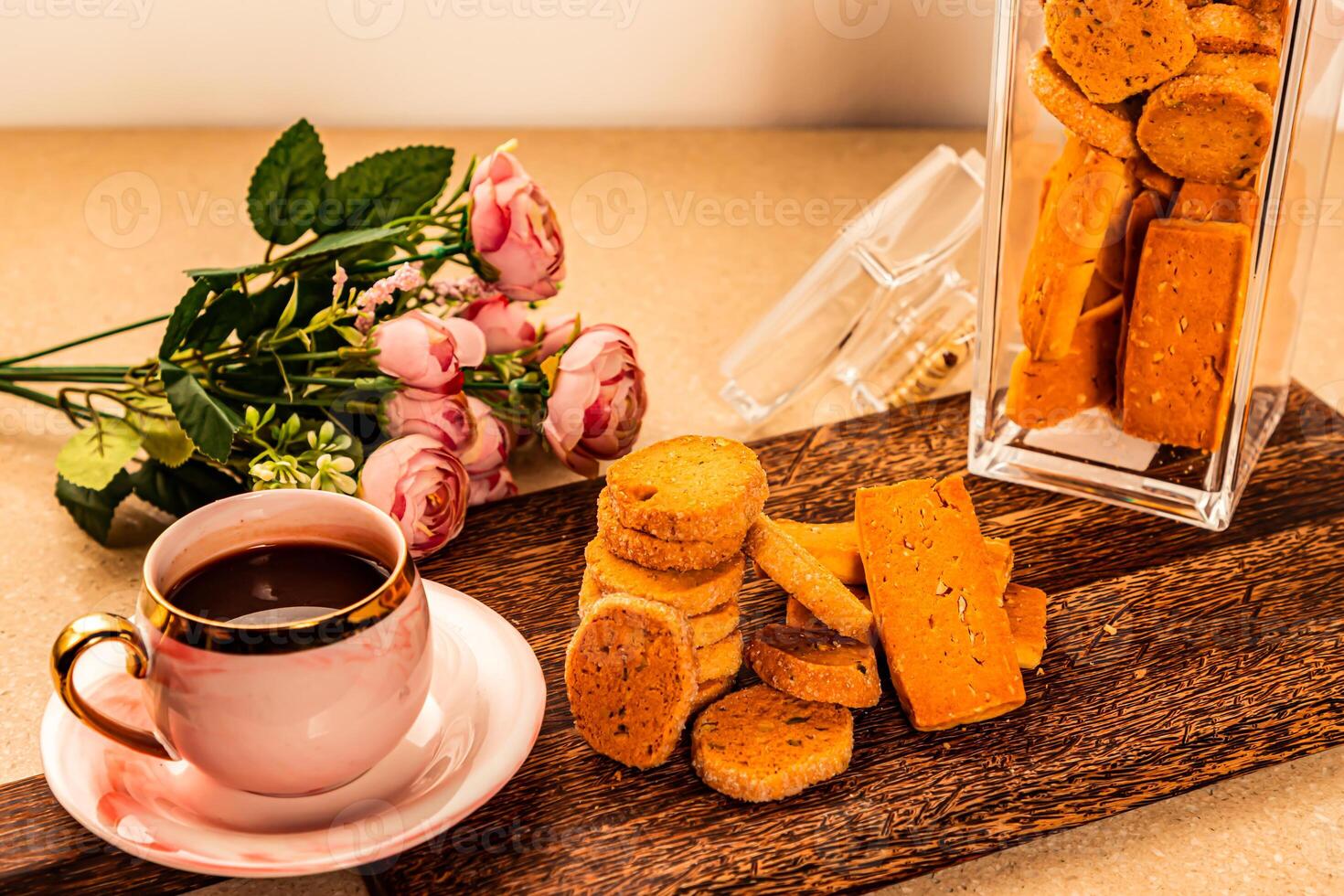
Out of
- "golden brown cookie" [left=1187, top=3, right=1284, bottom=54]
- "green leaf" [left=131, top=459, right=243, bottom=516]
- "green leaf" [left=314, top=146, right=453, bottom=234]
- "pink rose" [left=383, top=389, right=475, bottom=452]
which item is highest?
"golden brown cookie" [left=1187, top=3, right=1284, bottom=54]

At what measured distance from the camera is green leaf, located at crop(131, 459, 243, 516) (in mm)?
789

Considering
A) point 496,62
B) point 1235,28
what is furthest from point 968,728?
point 496,62

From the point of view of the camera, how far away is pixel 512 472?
34.7 inches

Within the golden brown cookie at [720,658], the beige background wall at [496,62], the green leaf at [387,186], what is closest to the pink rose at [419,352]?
the green leaf at [387,186]

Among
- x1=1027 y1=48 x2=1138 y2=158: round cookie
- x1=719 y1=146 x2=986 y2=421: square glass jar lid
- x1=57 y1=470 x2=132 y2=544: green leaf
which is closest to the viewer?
x1=1027 y1=48 x2=1138 y2=158: round cookie

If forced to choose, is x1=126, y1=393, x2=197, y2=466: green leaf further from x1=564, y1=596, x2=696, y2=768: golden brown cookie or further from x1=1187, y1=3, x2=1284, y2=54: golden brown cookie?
x1=1187, y1=3, x2=1284, y2=54: golden brown cookie

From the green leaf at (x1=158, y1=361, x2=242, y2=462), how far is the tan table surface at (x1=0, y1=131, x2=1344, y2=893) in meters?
0.13

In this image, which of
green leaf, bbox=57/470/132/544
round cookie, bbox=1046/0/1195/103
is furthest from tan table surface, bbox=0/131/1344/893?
round cookie, bbox=1046/0/1195/103

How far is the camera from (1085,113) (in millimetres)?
699

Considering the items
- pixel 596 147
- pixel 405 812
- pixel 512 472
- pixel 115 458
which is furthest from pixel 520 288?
pixel 596 147

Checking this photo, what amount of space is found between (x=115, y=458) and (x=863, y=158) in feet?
2.61

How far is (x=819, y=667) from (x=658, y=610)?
9 centimetres

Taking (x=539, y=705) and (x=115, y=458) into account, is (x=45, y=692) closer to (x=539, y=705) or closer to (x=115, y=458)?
(x=115, y=458)

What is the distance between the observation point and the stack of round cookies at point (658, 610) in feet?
1.92
